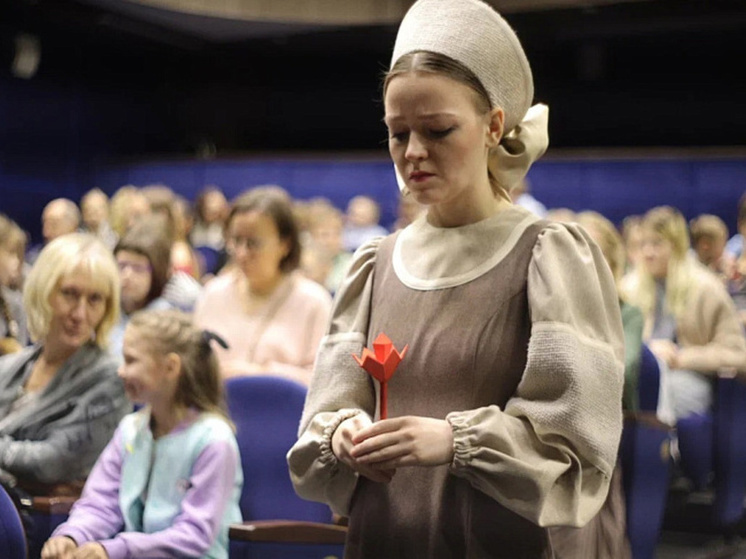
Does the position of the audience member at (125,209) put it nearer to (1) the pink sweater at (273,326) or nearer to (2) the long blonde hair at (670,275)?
(1) the pink sweater at (273,326)

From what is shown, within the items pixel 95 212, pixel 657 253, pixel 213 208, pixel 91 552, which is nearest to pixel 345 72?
pixel 213 208

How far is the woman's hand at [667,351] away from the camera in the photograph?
15.4 ft

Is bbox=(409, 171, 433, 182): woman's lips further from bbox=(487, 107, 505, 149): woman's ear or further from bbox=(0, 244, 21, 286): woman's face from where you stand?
bbox=(0, 244, 21, 286): woman's face

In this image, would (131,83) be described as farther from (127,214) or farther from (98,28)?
(127,214)

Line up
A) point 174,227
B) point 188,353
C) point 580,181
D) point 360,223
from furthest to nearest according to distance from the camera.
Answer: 1. point 580,181
2. point 360,223
3. point 174,227
4. point 188,353

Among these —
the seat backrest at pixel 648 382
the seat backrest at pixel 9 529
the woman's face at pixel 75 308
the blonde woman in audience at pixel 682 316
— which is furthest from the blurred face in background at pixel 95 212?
the seat backrest at pixel 9 529

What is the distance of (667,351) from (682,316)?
0.78 ft

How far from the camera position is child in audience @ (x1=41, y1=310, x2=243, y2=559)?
8.05 feet

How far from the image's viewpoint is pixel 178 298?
446cm

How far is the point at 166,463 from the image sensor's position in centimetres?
251

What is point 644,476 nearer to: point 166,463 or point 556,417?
point 166,463

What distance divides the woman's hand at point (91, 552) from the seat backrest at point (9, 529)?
14 centimetres

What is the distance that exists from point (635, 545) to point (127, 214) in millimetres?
3598

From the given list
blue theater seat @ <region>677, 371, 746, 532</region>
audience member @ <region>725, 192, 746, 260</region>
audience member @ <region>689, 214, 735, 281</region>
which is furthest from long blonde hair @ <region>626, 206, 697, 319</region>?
audience member @ <region>689, 214, 735, 281</region>
